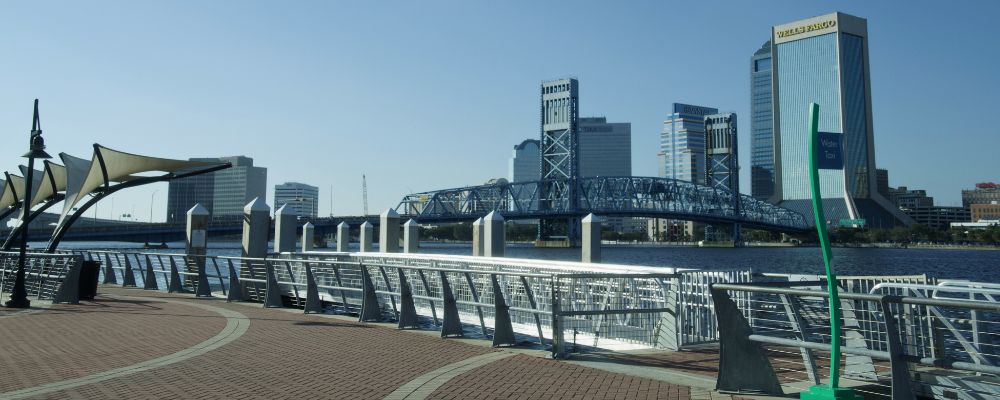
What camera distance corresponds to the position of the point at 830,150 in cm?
631

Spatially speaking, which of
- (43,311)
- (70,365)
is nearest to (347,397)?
(70,365)

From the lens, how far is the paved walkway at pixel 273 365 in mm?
7430

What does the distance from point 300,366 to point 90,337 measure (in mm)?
4459

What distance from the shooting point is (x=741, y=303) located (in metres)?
10.9

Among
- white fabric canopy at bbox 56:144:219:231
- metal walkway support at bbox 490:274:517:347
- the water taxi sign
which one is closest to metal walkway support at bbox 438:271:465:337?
metal walkway support at bbox 490:274:517:347

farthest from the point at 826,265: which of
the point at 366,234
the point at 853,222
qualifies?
the point at 853,222

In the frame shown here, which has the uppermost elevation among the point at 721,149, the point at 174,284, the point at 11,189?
the point at 721,149

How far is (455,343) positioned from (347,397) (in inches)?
158

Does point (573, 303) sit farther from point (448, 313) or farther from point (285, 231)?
point (285, 231)

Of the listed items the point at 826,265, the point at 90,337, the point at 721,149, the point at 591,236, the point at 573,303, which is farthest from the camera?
the point at 721,149

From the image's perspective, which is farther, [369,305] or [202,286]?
[202,286]

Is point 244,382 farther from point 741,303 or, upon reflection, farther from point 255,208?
point 255,208

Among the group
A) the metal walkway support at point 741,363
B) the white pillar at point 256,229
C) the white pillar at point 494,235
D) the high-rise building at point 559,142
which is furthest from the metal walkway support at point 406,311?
the high-rise building at point 559,142

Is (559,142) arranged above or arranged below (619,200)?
above
